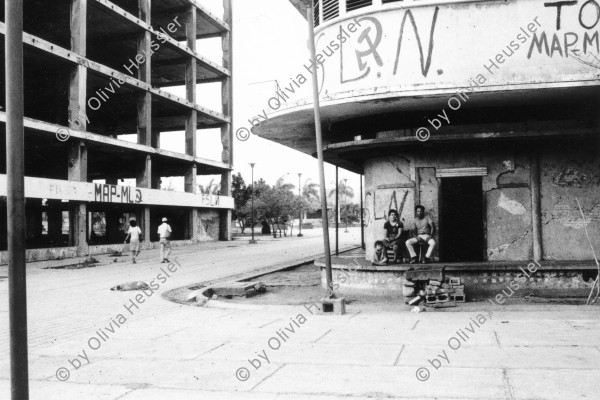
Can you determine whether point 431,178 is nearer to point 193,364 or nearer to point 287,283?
point 287,283

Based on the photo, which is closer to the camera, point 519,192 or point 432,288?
point 432,288

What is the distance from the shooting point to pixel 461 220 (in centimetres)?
1238

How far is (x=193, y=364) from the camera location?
6609 millimetres

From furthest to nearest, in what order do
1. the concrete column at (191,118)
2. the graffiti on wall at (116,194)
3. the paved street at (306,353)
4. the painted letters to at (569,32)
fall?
the concrete column at (191,118) < the graffiti on wall at (116,194) < the painted letters to at (569,32) < the paved street at (306,353)

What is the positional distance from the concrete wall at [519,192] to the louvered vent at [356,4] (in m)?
3.26

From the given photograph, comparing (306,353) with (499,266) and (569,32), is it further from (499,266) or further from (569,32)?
(569,32)

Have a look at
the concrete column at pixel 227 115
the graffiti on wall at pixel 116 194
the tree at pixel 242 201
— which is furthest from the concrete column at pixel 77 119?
the tree at pixel 242 201

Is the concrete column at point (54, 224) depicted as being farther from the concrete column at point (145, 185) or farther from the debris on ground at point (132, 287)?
the debris on ground at point (132, 287)

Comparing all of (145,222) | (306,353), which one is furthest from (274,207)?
(306,353)

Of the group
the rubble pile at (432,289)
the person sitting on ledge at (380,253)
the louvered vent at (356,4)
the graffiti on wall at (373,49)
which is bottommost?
the rubble pile at (432,289)

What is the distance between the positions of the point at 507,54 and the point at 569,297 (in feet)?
15.6

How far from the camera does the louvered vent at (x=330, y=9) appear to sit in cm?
1237

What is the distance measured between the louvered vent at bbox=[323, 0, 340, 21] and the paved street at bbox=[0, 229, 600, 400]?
6452mm

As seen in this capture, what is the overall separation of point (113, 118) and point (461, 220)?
1363 inches
